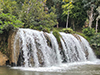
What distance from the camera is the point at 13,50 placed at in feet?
28.6

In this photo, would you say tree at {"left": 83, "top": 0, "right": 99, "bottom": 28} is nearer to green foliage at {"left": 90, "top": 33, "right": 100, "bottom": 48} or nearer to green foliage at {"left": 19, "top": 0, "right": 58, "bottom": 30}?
green foliage at {"left": 90, "top": 33, "right": 100, "bottom": 48}

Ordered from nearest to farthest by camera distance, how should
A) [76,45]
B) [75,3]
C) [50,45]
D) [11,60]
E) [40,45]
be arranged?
[11,60], [40,45], [50,45], [76,45], [75,3]

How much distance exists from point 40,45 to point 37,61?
1.30 m

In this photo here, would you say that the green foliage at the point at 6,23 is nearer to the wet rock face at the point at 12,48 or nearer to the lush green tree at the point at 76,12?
the wet rock face at the point at 12,48

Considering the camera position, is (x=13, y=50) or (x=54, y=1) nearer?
(x=13, y=50)

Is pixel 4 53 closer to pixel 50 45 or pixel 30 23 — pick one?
pixel 50 45

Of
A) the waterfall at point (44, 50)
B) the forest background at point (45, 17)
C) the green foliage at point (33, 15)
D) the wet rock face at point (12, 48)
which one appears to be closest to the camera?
the wet rock face at point (12, 48)

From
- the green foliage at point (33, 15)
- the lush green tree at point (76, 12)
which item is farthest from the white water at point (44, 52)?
the lush green tree at point (76, 12)

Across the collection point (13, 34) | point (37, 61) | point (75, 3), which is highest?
point (75, 3)

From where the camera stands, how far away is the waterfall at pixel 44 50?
878cm

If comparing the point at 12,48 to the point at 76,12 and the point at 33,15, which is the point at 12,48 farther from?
the point at 76,12

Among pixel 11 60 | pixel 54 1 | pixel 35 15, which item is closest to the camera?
pixel 11 60

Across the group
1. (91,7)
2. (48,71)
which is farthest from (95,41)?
(48,71)

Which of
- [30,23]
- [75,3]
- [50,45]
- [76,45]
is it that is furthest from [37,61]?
[75,3]
